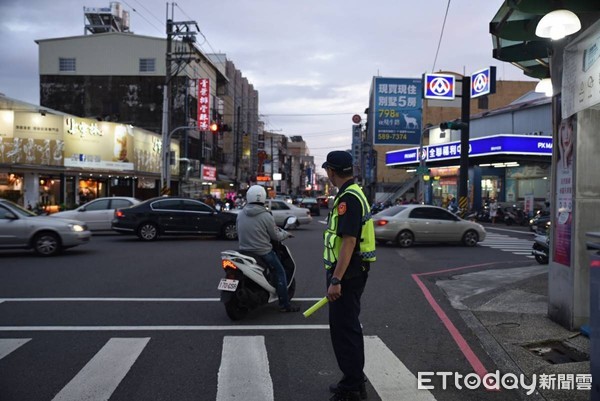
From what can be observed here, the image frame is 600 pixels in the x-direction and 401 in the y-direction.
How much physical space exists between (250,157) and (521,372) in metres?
73.3

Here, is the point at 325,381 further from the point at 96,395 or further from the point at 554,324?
the point at 554,324

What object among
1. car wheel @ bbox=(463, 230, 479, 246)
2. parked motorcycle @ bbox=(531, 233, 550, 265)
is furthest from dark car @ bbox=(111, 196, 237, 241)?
parked motorcycle @ bbox=(531, 233, 550, 265)

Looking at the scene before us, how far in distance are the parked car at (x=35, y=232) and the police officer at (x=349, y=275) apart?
11.4m

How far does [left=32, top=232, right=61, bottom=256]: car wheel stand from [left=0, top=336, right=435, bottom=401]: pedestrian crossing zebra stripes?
822 cm

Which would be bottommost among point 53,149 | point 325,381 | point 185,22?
point 325,381

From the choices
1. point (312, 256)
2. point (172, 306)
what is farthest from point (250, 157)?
point (172, 306)

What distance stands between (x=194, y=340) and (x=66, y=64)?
4706 centimetres

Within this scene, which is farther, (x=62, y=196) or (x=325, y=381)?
(x=62, y=196)

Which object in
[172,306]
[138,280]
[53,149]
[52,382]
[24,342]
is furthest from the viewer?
[53,149]

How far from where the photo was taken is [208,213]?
18.7m

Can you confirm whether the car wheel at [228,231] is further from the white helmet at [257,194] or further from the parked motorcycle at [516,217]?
the parked motorcycle at [516,217]

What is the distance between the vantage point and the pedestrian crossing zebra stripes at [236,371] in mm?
4418

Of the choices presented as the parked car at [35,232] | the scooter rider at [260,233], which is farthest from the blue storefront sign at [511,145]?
the scooter rider at [260,233]

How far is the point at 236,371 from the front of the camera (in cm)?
498
